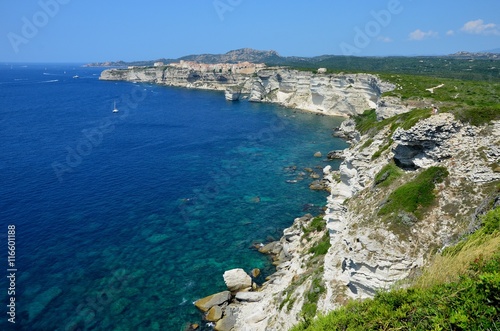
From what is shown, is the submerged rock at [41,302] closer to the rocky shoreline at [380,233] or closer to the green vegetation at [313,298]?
the rocky shoreline at [380,233]

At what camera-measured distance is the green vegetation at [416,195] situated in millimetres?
19125

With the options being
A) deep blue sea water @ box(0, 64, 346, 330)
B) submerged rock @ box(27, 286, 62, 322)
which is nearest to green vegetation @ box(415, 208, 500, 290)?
deep blue sea water @ box(0, 64, 346, 330)

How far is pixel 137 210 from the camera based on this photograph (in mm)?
44156

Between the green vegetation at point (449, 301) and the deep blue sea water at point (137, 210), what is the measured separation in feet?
64.7

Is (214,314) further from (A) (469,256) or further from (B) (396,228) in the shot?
(A) (469,256)

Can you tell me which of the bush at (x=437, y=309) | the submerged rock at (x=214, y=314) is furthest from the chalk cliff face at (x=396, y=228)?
the bush at (x=437, y=309)

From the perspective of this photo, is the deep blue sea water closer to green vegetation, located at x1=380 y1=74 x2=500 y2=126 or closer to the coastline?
the coastline

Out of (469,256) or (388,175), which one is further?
(388,175)

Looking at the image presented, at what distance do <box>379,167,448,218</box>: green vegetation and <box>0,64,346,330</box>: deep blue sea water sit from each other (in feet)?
57.1

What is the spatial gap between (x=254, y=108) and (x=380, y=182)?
4145 inches

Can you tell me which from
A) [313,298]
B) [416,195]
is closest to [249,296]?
[313,298]

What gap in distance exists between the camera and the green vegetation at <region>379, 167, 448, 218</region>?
19.1 m

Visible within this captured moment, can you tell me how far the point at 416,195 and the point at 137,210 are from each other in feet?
116

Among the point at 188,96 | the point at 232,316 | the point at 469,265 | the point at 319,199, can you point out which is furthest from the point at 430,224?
the point at 188,96
